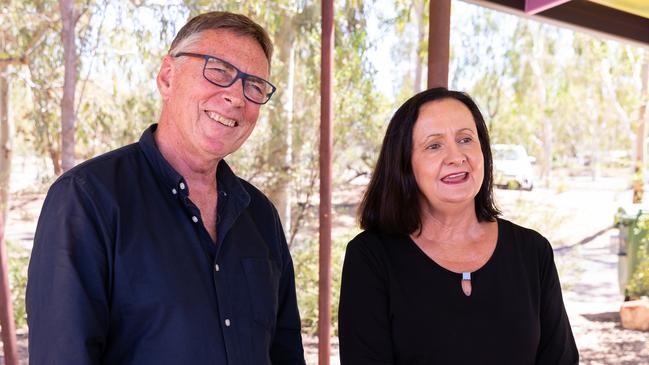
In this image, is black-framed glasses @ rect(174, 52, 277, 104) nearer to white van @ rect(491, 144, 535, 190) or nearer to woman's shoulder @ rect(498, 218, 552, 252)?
woman's shoulder @ rect(498, 218, 552, 252)

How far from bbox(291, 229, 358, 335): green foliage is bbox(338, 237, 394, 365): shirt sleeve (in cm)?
531

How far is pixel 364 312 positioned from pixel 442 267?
293mm

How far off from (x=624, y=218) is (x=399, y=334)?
6.78m

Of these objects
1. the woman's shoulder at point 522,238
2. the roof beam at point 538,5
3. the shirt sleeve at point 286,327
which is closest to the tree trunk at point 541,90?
the roof beam at point 538,5

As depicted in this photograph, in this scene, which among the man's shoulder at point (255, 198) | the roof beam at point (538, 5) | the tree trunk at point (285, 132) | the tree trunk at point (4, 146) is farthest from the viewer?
the tree trunk at point (285, 132)

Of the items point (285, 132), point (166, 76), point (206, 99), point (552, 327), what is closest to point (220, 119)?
point (206, 99)

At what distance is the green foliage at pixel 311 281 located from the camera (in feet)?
24.6

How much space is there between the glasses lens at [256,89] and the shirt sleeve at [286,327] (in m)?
0.43

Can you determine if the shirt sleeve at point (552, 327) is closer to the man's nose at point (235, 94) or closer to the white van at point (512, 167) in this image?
the man's nose at point (235, 94)

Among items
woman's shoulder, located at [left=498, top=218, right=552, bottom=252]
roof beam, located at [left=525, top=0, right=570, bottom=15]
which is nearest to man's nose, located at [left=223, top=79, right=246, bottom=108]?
woman's shoulder, located at [left=498, top=218, right=552, bottom=252]

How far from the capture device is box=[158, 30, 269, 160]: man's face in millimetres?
1698

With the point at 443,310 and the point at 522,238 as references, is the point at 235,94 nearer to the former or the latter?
the point at 443,310

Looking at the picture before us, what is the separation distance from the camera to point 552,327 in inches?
84.3

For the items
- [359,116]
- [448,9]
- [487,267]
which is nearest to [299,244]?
[359,116]
